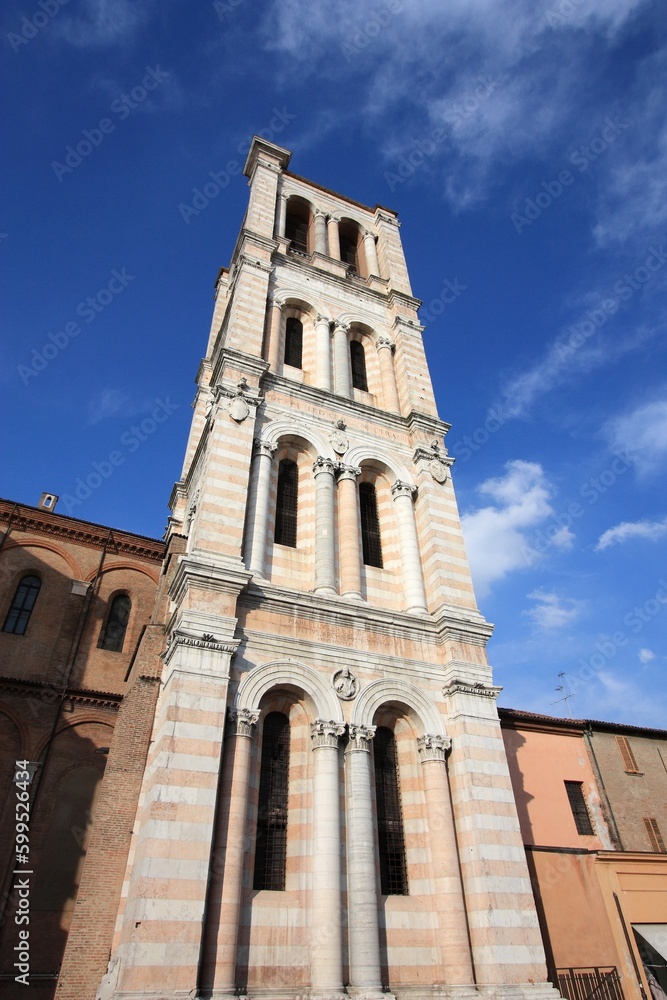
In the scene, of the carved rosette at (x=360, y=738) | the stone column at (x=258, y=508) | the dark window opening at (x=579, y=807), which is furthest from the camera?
the dark window opening at (x=579, y=807)

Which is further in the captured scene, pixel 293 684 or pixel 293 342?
pixel 293 342

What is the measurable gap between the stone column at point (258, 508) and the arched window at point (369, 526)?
2986 millimetres

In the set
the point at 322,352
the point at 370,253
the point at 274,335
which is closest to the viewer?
the point at 274,335

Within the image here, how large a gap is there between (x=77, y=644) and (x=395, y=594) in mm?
10385

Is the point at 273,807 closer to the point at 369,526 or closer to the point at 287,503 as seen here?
the point at 287,503

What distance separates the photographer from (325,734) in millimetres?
12258

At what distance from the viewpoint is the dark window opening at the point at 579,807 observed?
16.5 m

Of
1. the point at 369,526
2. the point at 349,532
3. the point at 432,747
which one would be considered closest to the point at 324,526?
the point at 349,532

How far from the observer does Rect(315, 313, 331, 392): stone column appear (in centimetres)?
1944

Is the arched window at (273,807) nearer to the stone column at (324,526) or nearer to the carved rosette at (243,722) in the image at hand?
the carved rosette at (243,722)

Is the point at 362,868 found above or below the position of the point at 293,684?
below

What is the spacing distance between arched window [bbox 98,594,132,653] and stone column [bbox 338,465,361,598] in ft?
30.1

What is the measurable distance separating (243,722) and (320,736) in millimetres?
1622

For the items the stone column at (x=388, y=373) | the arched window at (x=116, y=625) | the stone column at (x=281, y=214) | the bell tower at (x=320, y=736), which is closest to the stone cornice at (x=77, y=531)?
the arched window at (x=116, y=625)
